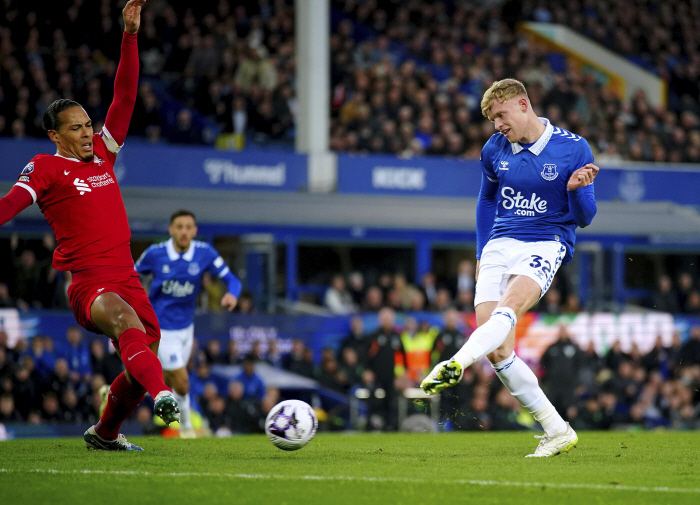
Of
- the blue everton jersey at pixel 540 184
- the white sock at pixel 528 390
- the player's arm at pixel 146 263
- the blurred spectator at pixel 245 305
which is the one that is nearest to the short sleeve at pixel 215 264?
the player's arm at pixel 146 263

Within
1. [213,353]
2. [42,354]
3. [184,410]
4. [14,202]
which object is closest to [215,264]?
[184,410]

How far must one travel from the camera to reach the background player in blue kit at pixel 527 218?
633cm

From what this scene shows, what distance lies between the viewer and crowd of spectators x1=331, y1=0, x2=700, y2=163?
67.6 feet

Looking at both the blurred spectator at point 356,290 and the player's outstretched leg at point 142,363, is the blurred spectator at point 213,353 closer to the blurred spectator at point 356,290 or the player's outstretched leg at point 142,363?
the blurred spectator at point 356,290

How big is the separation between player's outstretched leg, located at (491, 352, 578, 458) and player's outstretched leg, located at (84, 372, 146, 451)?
232cm

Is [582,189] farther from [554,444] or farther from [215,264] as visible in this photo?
[215,264]

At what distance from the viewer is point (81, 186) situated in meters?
6.25

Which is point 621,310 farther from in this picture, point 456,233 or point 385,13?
point 385,13

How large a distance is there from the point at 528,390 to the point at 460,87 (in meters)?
17.0

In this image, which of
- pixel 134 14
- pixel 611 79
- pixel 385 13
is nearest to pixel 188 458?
pixel 134 14

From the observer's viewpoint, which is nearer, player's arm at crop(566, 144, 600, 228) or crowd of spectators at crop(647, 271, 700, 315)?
player's arm at crop(566, 144, 600, 228)

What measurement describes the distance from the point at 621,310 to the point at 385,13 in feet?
32.2

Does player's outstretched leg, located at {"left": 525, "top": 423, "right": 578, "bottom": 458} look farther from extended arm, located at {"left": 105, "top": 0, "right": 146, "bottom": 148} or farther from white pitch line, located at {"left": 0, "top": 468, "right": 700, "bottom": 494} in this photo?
extended arm, located at {"left": 105, "top": 0, "right": 146, "bottom": 148}

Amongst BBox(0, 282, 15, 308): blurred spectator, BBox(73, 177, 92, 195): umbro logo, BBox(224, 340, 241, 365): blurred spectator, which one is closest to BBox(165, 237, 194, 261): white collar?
BBox(73, 177, 92, 195): umbro logo
